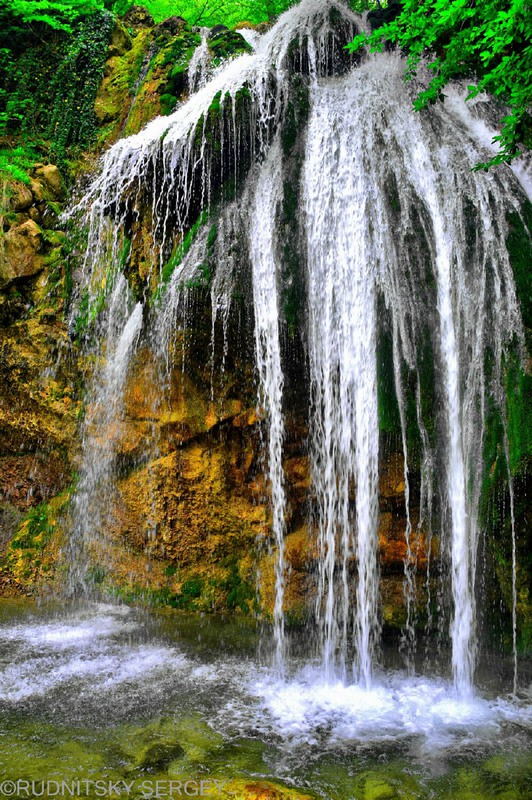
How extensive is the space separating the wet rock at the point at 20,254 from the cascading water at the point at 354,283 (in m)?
1.87

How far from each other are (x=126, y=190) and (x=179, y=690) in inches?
229

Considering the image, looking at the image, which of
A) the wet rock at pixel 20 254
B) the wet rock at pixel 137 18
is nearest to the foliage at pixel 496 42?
the wet rock at pixel 20 254

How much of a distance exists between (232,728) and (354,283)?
4.30m

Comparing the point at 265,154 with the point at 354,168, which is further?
the point at 265,154

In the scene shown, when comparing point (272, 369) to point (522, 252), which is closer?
point (522, 252)

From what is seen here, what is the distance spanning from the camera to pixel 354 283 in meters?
5.94

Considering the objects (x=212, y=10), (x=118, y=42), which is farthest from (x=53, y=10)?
(x=212, y=10)

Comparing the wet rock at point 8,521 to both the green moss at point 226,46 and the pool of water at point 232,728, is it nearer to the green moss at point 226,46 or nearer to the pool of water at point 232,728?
the pool of water at point 232,728

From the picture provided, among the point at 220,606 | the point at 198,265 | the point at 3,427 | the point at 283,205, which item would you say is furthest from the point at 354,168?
the point at 3,427

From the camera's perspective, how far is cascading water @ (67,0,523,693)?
5.53m

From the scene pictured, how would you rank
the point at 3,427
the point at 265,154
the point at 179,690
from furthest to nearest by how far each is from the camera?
the point at 3,427, the point at 265,154, the point at 179,690

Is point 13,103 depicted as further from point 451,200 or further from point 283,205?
point 451,200

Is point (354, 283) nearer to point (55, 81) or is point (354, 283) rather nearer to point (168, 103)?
point (168, 103)

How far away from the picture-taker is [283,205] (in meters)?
6.48
